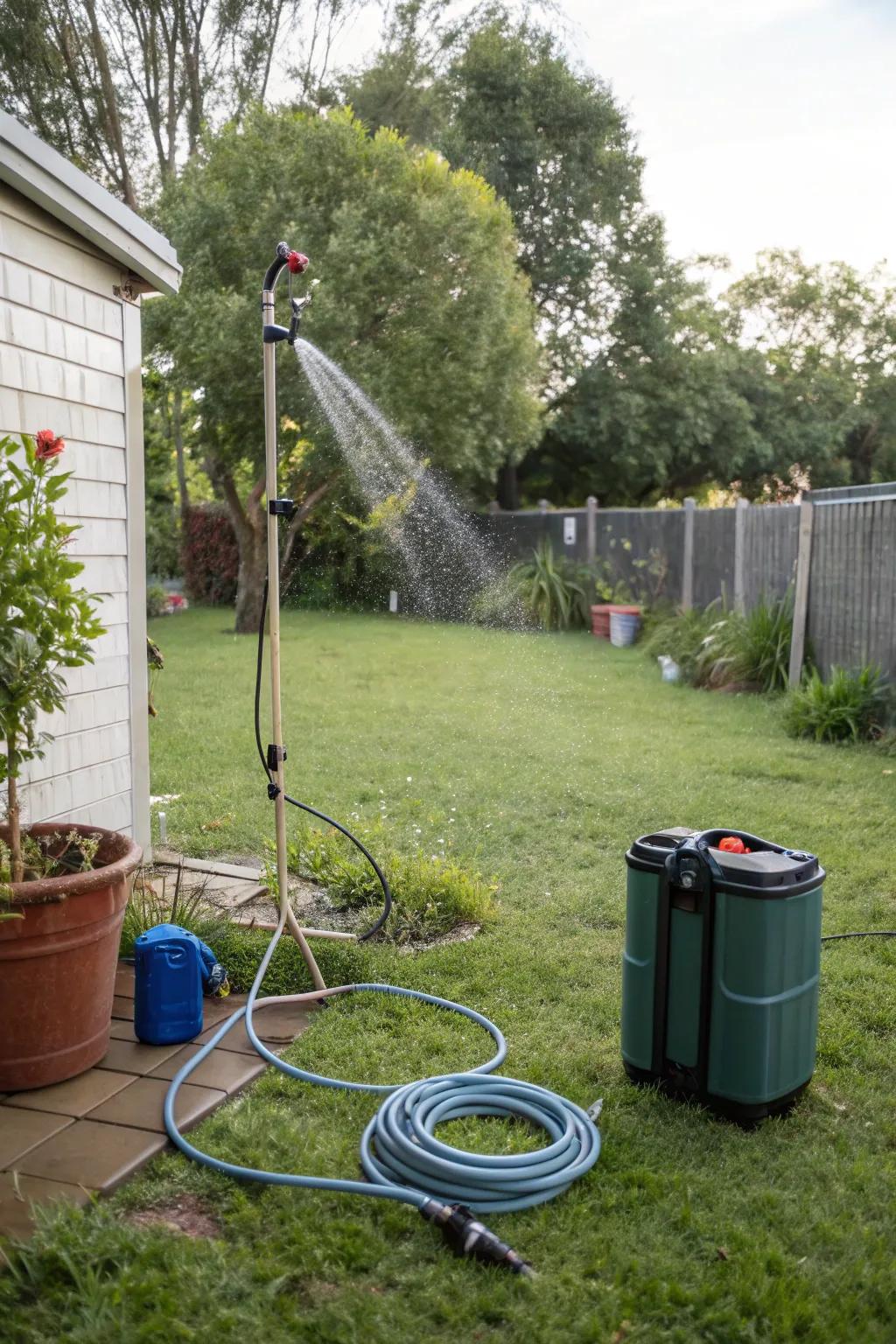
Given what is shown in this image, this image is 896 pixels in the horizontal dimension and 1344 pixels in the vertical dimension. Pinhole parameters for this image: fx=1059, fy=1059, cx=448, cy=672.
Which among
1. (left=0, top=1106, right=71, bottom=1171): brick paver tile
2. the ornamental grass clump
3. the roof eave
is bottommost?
(left=0, top=1106, right=71, bottom=1171): brick paver tile

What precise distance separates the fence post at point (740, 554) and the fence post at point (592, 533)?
3937 mm

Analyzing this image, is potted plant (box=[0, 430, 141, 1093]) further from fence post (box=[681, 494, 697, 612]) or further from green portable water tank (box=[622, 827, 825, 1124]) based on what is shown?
fence post (box=[681, 494, 697, 612])

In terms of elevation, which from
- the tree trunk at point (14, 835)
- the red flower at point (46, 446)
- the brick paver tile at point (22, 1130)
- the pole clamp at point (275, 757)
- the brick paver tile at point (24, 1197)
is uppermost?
the red flower at point (46, 446)

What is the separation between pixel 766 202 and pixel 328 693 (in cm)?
2085

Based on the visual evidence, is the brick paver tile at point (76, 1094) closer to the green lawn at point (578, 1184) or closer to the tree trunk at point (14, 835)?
the green lawn at point (578, 1184)

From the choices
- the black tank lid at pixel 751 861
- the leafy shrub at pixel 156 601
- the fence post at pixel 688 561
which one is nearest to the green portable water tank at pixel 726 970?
the black tank lid at pixel 751 861

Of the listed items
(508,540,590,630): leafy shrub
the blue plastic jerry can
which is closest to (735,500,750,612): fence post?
(508,540,590,630): leafy shrub

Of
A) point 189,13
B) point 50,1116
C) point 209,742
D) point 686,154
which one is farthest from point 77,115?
point 50,1116

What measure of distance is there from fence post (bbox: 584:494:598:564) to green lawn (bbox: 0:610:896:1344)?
26.8 ft

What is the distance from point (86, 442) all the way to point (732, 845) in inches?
100

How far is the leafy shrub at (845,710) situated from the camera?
6.59 m

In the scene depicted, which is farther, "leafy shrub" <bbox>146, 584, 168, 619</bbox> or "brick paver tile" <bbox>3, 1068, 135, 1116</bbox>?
"leafy shrub" <bbox>146, 584, 168, 619</bbox>

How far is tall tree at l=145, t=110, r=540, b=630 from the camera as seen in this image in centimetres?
1188

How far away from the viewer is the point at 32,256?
10.9 ft
